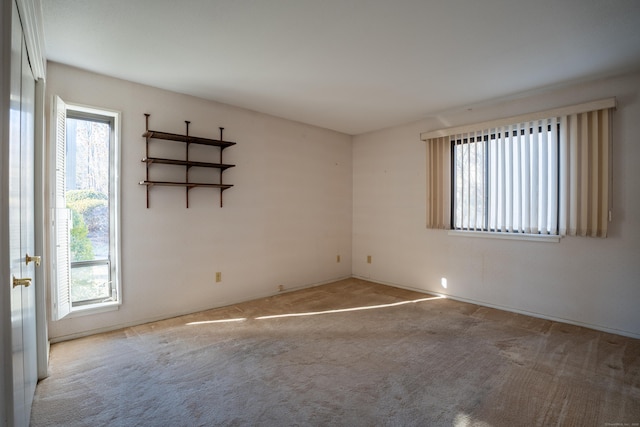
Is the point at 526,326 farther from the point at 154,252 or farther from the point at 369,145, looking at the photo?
the point at 154,252

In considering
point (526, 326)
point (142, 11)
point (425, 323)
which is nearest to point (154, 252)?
point (142, 11)

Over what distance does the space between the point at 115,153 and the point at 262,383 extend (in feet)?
8.57

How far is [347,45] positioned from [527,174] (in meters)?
2.50

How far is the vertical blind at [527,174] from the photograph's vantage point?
10.3 ft

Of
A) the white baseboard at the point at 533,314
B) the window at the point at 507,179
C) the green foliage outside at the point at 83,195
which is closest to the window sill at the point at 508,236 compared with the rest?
the window at the point at 507,179

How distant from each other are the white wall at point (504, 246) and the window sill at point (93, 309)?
3.60 m

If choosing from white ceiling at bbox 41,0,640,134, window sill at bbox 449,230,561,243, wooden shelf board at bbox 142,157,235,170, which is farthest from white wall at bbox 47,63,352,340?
window sill at bbox 449,230,561,243

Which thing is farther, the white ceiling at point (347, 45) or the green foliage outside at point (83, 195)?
the green foliage outside at point (83, 195)

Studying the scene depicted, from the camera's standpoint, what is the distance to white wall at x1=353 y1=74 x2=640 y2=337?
3.05 m

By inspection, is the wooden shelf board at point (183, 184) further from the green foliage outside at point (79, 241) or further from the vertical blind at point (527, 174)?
the vertical blind at point (527, 174)

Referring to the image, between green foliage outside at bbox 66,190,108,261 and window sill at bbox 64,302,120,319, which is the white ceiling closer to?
green foliage outside at bbox 66,190,108,261

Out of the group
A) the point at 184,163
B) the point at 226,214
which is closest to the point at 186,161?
the point at 184,163

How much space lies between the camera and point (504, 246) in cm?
382

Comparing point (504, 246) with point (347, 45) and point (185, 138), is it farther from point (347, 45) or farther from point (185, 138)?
point (185, 138)
